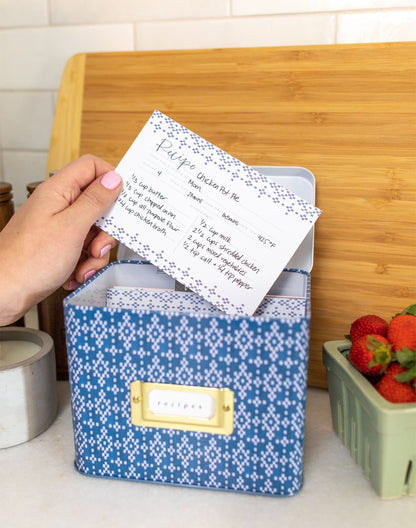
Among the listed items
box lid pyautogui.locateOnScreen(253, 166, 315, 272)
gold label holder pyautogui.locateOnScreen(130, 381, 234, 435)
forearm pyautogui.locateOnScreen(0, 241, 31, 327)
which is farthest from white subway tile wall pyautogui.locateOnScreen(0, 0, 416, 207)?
gold label holder pyautogui.locateOnScreen(130, 381, 234, 435)

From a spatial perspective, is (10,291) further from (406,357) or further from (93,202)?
(406,357)

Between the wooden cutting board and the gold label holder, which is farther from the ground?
the wooden cutting board

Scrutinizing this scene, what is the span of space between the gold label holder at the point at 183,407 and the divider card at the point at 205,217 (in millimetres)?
115

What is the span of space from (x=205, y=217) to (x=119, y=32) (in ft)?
1.60

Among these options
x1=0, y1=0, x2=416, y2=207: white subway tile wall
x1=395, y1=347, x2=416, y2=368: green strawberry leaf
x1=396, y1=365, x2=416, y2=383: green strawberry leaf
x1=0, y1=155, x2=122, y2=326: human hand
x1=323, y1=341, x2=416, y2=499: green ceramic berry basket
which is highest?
x1=0, y1=0, x2=416, y2=207: white subway tile wall

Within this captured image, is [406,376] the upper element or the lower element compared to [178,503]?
upper

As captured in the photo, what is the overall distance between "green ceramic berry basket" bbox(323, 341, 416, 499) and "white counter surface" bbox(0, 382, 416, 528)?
18 mm

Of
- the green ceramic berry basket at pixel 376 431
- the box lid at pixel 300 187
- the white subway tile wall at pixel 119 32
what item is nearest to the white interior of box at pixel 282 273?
the box lid at pixel 300 187

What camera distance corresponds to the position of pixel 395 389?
0.52 meters

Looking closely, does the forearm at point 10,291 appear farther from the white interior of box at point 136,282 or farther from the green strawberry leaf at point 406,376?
the green strawberry leaf at point 406,376

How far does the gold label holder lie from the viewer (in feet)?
1.70

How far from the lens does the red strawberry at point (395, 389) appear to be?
0.52m

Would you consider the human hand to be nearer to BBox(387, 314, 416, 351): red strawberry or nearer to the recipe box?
the recipe box

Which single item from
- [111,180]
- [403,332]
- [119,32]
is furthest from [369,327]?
[119,32]
